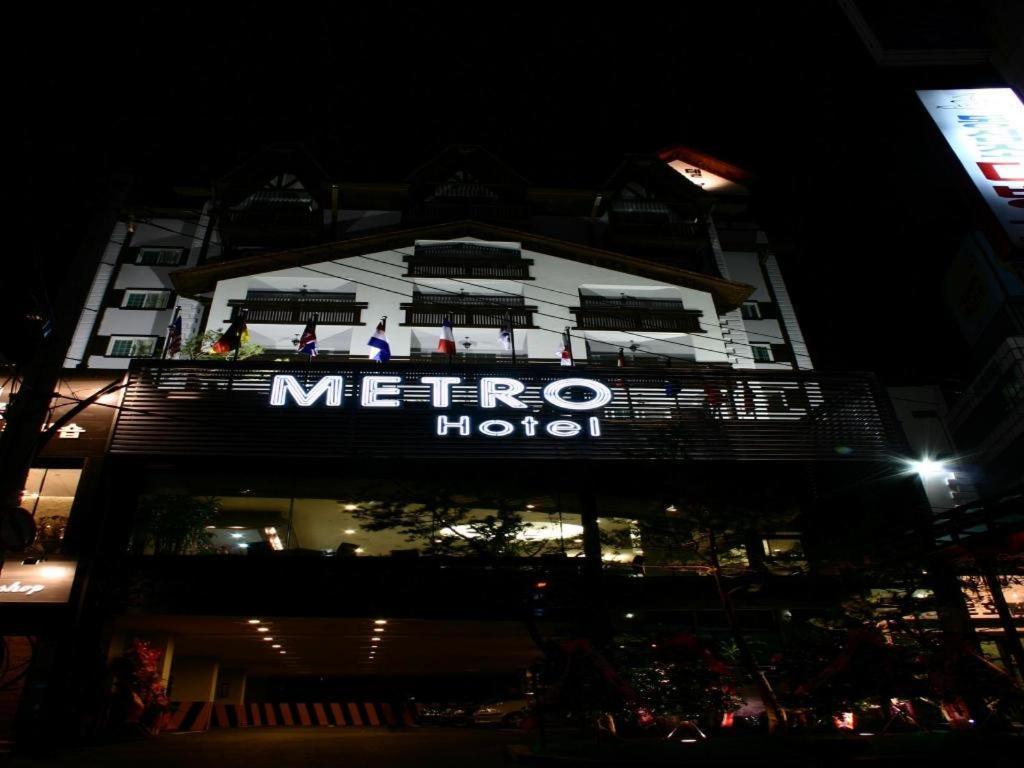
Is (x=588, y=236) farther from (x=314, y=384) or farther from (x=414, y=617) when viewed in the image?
(x=414, y=617)

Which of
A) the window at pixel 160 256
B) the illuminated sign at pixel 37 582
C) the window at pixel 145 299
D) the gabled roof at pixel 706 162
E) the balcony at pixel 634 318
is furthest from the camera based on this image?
the gabled roof at pixel 706 162

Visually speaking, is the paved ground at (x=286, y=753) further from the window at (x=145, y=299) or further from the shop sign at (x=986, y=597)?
the window at (x=145, y=299)

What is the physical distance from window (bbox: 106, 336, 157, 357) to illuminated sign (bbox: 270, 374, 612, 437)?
10.5 metres

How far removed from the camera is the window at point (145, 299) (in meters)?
24.2

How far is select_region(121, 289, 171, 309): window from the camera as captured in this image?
24.2 m

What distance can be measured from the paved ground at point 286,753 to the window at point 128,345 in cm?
1390

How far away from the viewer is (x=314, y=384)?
15.8m

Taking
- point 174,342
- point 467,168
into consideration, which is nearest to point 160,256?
point 174,342

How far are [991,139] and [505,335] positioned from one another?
1355 centimetres

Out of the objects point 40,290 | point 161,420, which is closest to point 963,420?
point 161,420

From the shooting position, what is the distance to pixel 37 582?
13.4 metres

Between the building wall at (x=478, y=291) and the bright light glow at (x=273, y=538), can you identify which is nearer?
the bright light glow at (x=273, y=538)

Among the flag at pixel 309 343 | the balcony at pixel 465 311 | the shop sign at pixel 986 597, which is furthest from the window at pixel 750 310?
the flag at pixel 309 343

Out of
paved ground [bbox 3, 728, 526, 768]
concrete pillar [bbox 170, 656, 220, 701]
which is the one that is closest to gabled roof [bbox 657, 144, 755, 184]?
paved ground [bbox 3, 728, 526, 768]
